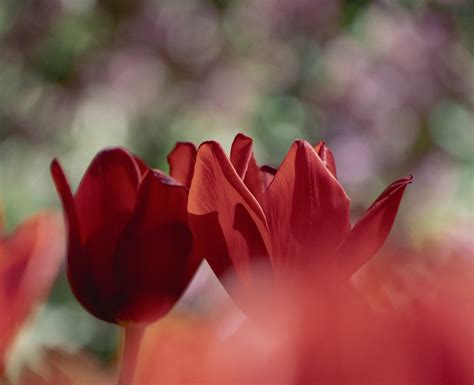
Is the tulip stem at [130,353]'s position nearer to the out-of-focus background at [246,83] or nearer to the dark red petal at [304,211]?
the dark red petal at [304,211]

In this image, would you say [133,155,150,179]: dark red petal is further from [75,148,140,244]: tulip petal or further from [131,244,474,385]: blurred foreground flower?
[131,244,474,385]: blurred foreground flower

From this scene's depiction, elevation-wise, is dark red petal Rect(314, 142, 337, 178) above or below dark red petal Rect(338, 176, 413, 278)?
above

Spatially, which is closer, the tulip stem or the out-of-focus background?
the tulip stem

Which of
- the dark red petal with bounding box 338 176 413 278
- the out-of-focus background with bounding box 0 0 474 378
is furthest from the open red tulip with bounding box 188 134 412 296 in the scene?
the out-of-focus background with bounding box 0 0 474 378

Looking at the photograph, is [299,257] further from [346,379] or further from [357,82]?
[357,82]

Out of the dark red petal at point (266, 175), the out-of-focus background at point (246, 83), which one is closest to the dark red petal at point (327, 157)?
the dark red petal at point (266, 175)

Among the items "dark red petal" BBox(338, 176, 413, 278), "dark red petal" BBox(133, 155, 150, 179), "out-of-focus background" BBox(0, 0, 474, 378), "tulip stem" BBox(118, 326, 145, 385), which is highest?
"out-of-focus background" BBox(0, 0, 474, 378)

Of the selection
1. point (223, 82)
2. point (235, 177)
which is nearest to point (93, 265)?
point (235, 177)
